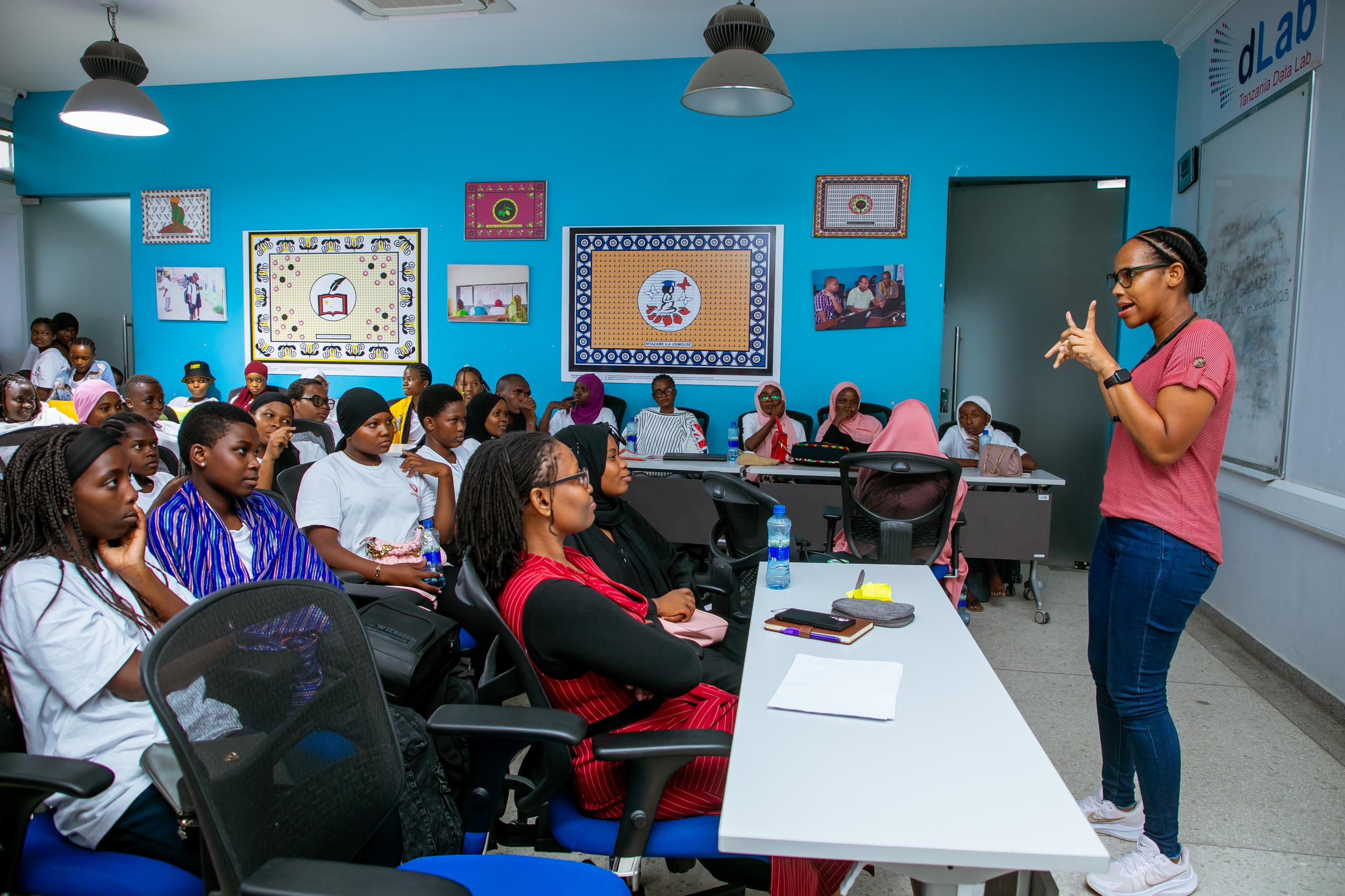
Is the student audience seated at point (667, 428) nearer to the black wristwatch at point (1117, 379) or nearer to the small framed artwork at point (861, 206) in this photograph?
the small framed artwork at point (861, 206)

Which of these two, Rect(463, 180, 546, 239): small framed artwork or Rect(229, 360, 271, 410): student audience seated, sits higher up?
Rect(463, 180, 546, 239): small framed artwork

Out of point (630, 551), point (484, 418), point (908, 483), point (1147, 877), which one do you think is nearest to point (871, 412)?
point (908, 483)

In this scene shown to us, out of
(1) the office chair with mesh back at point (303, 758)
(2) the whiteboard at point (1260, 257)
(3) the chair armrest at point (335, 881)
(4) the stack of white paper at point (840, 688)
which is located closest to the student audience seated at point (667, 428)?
(2) the whiteboard at point (1260, 257)

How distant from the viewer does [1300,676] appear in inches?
135

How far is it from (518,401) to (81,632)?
4.31m

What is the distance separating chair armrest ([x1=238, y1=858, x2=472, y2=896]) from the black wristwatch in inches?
65.7

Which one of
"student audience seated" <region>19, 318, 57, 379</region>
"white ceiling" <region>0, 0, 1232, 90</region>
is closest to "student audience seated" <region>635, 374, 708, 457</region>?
"white ceiling" <region>0, 0, 1232, 90</region>

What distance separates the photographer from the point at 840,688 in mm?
1549

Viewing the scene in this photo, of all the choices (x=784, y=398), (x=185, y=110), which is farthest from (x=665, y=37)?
(x=185, y=110)

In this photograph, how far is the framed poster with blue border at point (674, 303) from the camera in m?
6.00

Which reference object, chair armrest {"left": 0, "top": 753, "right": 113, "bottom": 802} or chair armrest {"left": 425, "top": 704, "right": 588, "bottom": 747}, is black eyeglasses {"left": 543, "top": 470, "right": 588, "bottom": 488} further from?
chair armrest {"left": 0, "top": 753, "right": 113, "bottom": 802}

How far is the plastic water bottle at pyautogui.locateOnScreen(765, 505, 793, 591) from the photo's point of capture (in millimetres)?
2229

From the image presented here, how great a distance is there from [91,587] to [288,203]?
5.88 m

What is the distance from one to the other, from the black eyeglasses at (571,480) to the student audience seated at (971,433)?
11.9 ft
